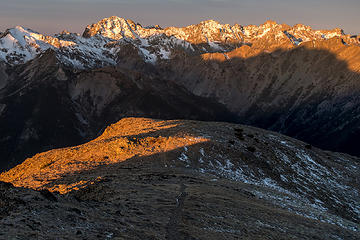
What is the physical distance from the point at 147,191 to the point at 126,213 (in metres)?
7.45

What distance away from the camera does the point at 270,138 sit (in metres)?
78.4

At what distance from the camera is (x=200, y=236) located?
22.9 m

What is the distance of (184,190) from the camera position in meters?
34.6

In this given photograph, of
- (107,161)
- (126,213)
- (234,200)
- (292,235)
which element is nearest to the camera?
(126,213)

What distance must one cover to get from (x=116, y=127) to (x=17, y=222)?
66.4 metres

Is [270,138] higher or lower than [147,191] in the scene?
higher

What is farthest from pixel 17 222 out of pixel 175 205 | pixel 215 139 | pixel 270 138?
pixel 270 138

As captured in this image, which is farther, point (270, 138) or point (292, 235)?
point (270, 138)

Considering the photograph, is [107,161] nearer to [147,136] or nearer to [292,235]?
[147,136]

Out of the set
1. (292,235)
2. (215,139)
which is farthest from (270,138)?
(292,235)

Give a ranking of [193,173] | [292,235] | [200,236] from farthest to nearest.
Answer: [193,173], [292,235], [200,236]

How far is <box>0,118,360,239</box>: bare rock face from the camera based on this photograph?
22094 mm

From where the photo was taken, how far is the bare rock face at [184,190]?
2209cm

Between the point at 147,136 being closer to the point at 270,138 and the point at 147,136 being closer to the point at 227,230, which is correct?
the point at 270,138
